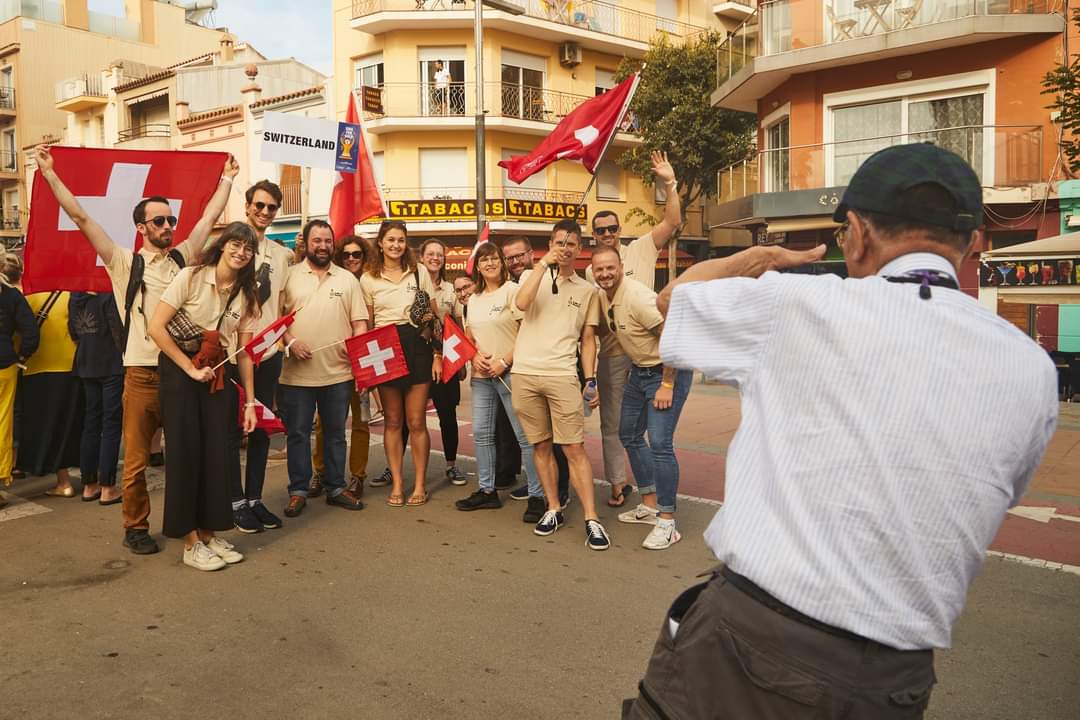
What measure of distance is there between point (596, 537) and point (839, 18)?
16913 millimetres

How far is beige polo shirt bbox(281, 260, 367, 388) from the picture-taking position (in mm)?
6363

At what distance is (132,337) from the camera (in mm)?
5441

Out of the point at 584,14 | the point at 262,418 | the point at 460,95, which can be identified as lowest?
the point at 262,418

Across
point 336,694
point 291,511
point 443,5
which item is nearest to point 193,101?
point 443,5

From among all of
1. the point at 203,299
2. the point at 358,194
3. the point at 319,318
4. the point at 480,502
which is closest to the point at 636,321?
the point at 480,502

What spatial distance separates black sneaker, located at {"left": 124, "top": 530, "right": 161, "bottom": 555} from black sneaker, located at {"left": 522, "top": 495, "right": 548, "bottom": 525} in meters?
2.34

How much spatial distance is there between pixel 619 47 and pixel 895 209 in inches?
1223

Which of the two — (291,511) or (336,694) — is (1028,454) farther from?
(291,511)

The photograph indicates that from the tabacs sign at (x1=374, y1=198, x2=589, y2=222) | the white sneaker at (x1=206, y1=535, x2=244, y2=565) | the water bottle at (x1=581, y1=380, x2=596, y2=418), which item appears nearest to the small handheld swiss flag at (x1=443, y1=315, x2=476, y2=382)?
the water bottle at (x1=581, y1=380, x2=596, y2=418)

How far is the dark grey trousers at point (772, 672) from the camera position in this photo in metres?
1.55

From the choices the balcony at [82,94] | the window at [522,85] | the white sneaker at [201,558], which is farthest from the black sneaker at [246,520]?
the balcony at [82,94]

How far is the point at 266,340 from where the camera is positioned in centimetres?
578

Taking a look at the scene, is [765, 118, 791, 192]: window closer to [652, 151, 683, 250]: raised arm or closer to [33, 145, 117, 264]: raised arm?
[652, 151, 683, 250]: raised arm

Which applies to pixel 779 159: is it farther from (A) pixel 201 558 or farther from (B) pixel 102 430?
(A) pixel 201 558
